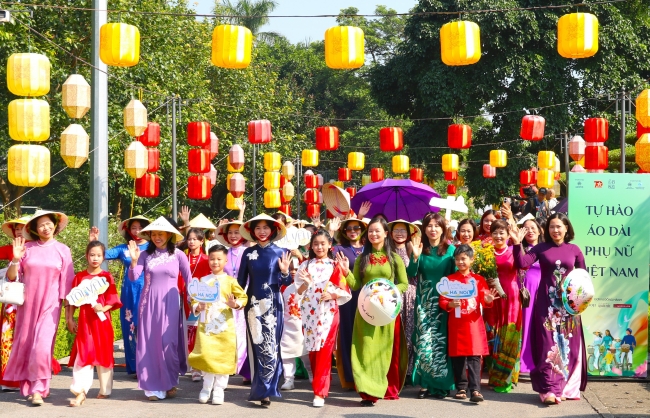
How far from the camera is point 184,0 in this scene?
30234 mm

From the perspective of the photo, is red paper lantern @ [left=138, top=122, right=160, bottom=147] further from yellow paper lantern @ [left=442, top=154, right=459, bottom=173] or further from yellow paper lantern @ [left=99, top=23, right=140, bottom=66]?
yellow paper lantern @ [left=442, top=154, right=459, bottom=173]

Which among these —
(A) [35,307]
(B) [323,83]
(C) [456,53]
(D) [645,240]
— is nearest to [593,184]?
(D) [645,240]

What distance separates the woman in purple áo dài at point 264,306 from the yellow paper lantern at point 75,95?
4247mm

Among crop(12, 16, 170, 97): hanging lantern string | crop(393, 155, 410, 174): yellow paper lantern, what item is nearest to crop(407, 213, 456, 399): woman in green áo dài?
A: crop(12, 16, 170, 97): hanging lantern string

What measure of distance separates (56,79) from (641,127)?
12606 millimetres

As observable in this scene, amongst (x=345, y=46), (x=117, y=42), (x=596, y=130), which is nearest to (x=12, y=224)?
(x=117, y=42)

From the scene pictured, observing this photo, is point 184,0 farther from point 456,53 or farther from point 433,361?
point 433,361

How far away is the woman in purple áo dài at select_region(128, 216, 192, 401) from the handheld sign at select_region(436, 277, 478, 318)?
2.35 meters

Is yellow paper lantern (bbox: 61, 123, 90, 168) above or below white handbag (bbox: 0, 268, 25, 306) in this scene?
above

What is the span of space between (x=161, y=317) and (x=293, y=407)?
1.44 meters

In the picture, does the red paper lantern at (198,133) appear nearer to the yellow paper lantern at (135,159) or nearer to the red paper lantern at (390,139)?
the red paper lantern at (390,139)

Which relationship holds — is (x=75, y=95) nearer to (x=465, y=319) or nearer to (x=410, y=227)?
(x=410, y=227)

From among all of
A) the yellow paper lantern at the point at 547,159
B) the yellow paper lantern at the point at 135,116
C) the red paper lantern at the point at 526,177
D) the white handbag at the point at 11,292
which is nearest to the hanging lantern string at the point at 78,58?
the yellow paper lantern at the point at 135,116

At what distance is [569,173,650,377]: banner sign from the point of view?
9555mm
